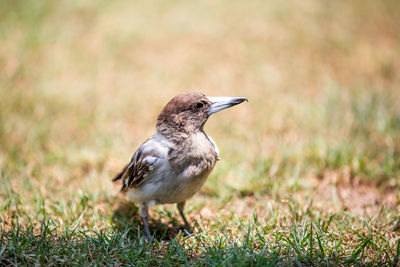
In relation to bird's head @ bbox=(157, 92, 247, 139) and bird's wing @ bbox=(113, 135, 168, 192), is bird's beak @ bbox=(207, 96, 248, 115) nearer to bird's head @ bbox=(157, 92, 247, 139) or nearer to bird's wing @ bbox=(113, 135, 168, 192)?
bird's head @ bbox=(157, 92, 247, 139)

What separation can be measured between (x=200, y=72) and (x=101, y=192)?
10.9ft

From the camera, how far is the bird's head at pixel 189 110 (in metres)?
3.30

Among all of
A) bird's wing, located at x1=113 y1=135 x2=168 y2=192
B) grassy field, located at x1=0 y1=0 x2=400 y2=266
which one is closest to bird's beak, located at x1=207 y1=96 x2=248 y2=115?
bird's wing, located at x1=113 y1=135 x2=168 y2=192

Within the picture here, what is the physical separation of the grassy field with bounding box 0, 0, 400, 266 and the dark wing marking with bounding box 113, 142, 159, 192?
0.44m

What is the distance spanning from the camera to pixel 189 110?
3316 millimetres

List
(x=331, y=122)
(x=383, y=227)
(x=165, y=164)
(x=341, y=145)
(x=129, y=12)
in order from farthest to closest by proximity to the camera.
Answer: (x=129, y=12) < (x=331, y=122) < (x=341, y=145) < (x=383, y=227) < (x=165, y=164)

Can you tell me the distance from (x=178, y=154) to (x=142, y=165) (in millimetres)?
355

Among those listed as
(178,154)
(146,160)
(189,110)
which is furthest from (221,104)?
(146,160)

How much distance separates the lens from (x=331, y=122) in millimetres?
5352

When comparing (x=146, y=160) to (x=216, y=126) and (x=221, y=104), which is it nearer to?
(x=221, y=104)

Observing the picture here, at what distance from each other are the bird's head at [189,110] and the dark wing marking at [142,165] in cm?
22

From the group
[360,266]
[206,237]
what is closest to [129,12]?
[206,237]

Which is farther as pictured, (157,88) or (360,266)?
(157,88)

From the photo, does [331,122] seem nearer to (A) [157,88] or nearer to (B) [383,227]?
(B) [383,227]
